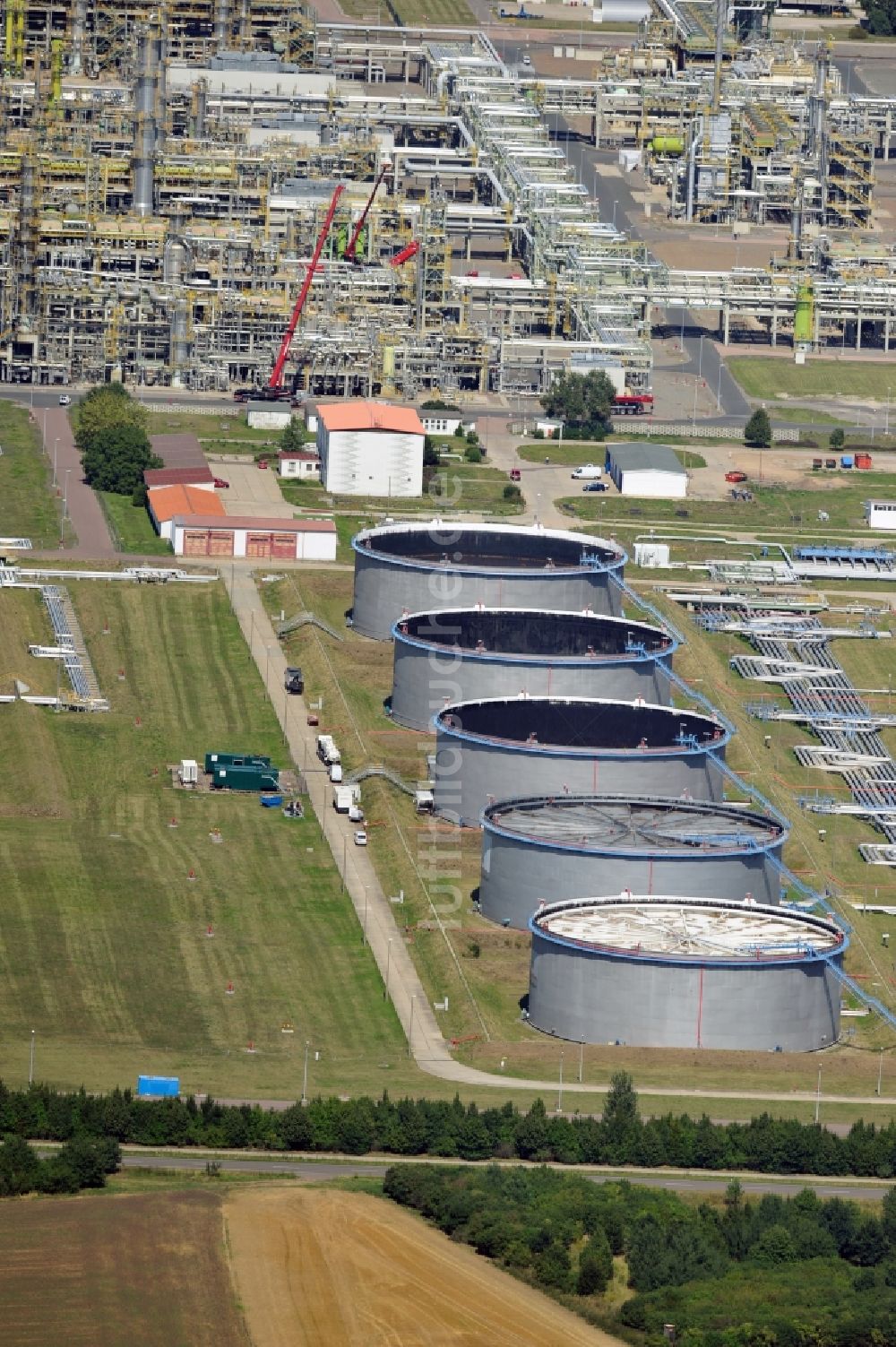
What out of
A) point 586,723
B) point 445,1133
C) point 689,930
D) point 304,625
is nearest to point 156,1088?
point 445,1133

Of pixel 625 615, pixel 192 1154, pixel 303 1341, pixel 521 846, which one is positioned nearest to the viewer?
pixel 303 1341

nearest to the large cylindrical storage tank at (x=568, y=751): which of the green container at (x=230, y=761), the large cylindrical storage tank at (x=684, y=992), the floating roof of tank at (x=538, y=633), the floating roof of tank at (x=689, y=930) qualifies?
the green container at (x=230, y=761)

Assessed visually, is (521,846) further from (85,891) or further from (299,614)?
(299,614)

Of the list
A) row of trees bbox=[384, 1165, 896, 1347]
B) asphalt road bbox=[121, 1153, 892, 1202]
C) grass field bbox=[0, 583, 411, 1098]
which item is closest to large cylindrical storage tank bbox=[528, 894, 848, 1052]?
grass field bbox=[0, 583, 411, 1098]

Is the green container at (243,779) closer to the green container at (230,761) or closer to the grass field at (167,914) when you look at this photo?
the green container at (230,761)

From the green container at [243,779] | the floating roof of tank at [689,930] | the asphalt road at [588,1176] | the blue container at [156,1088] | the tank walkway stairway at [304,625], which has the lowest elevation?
the asphalt road at [588,1176]

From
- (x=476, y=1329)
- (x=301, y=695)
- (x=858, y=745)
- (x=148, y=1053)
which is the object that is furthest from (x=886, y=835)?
(x=476, y=1329)
